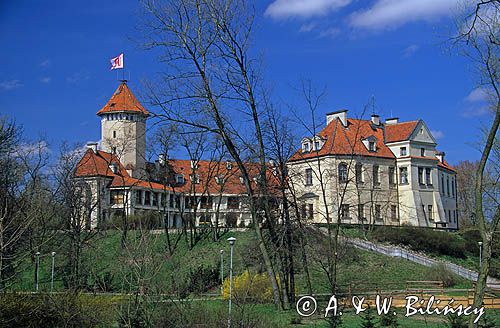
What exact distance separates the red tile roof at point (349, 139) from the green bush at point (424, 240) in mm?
9098

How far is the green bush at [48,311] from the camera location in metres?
15.4

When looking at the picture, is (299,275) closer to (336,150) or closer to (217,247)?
(217,247)

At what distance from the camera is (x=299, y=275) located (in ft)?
113

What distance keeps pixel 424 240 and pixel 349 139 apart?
40.9 ft

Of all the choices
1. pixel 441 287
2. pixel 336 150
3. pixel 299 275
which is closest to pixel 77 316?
pixel 299 275

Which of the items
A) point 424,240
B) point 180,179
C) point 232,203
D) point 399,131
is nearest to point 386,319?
point 424,240

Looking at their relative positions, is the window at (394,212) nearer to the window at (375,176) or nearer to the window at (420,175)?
the window at (375,176)

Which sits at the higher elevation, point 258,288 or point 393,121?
point 393,121

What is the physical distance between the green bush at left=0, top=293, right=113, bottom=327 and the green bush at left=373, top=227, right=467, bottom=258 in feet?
95.3

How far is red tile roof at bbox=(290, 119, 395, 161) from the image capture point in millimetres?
51303

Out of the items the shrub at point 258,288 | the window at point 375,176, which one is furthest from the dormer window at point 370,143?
the shrub at point 258,288

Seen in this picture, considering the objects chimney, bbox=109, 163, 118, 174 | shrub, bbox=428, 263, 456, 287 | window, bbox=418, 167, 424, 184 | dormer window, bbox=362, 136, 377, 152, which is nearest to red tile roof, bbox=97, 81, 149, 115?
chimney, bbox=109, 163, 118, 174

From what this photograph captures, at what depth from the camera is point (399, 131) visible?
5503 centimetres

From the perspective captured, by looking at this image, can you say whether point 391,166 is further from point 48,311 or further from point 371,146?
point 48,311
